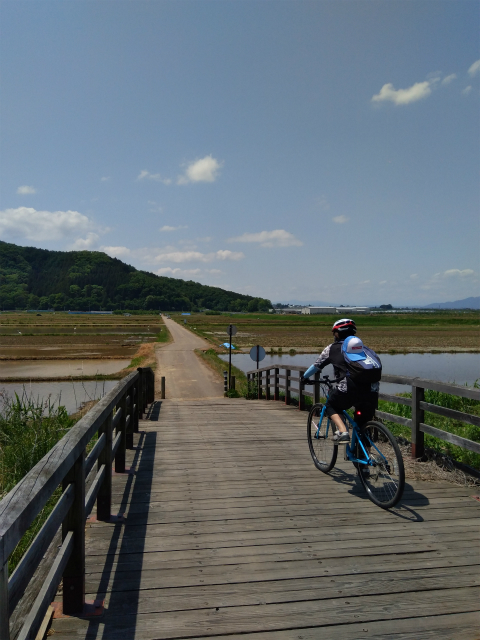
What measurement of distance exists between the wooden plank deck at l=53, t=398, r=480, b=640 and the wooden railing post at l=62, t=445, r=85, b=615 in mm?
95

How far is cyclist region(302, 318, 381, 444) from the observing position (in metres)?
4.23

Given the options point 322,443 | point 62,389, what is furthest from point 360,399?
point 62,389

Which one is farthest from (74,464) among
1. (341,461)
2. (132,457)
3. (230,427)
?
(230,427)

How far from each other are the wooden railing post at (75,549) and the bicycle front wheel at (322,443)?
2762mm

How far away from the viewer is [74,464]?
2.57 meters

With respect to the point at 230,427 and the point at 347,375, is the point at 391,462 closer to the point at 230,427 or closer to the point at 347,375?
the point at 347,375

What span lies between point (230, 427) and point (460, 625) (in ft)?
17.9

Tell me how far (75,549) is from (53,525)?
46 cm

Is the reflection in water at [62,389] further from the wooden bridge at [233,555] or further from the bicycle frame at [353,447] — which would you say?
the bicycle frame at [353,447]

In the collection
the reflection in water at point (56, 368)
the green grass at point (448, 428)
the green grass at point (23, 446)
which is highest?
the green grass at point (23, 446)

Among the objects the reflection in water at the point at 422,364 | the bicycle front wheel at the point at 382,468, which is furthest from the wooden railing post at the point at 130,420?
the reflection in water at the point at 422,364

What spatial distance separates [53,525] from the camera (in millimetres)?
2184

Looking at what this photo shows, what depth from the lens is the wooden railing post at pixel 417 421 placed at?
17.1ft

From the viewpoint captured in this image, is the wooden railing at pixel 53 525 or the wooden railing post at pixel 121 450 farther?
the wooden railing post at pixel 121 450
